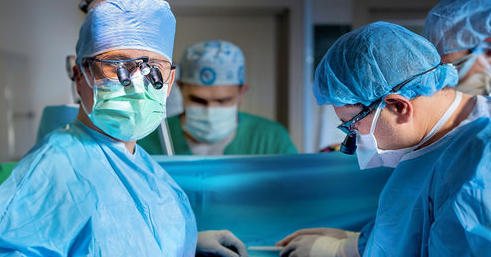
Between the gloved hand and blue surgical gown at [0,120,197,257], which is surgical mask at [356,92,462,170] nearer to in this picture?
the gloved hand

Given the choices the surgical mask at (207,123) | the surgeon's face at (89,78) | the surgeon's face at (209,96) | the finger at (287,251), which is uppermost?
the surgeon's face at (89,78)

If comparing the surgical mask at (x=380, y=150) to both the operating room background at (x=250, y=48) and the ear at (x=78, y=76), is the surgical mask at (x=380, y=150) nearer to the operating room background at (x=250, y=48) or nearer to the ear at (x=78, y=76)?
the ear at (x=78, y=76)

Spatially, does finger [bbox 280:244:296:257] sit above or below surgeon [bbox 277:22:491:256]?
below

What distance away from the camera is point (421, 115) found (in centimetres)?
115

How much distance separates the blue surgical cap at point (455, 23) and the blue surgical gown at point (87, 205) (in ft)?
3.61

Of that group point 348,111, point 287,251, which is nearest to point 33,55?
point 287,251

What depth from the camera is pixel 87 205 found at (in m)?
1.09

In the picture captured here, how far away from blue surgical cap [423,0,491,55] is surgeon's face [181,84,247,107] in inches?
41.8

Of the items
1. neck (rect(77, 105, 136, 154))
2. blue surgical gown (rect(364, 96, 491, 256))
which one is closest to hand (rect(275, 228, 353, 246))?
blue surgical gown (rect(364, 96, 491, 256))

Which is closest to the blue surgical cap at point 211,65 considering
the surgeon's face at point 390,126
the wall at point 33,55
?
the wall at point 33,55

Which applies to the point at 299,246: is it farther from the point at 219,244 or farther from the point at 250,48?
the point at 250,48

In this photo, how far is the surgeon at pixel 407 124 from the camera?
103cm

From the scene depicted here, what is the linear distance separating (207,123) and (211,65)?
31cm

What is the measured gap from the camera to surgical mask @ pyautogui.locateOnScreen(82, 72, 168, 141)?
3.88 feet
